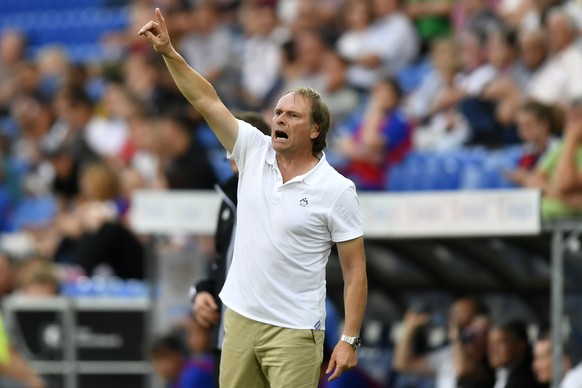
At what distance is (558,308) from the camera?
8641 mm

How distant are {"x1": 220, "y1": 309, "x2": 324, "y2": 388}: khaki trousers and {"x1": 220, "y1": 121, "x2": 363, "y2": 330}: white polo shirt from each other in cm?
5

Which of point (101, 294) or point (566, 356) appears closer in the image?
point (566, 356)

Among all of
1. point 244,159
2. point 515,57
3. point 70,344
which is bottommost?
point 70,344

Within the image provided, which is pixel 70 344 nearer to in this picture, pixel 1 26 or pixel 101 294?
pixel 101 294

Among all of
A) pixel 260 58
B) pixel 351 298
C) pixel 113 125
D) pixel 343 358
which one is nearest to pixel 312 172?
pixel 351 298

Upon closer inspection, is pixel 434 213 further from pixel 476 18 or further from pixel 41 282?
pixel 476 18

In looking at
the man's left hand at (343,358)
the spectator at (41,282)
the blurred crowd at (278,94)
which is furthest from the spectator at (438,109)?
the man's left hand at (343,358)

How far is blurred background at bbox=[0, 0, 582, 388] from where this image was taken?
371 inches

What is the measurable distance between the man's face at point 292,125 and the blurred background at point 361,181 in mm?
1986

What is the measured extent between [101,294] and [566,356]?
14.2 feet

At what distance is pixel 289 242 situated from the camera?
6059mm

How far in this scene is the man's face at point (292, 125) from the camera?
19.8ft

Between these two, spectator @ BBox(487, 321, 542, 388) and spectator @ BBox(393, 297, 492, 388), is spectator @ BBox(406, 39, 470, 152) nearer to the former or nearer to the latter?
spectator @ BBox(393, 297, 492, 388)

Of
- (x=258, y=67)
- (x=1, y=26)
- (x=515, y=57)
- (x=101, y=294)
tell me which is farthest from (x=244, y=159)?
(x=1, y=26)
